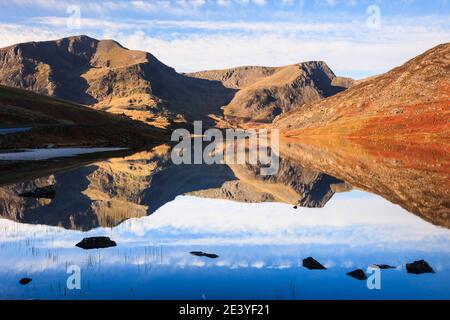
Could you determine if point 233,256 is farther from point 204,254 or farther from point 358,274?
point 358,274

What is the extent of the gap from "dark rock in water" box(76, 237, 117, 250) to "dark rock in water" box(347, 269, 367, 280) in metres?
11.0

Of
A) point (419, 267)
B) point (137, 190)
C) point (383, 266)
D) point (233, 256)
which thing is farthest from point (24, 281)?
point (137, 190)

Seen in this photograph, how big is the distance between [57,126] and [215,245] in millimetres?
102414

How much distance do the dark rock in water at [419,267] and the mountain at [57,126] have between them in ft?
272

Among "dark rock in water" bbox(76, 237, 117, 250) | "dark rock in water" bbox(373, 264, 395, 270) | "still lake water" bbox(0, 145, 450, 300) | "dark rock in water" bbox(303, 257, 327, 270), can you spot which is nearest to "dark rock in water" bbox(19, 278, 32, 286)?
"still lake water" bbox(0, 145, 450, 300)

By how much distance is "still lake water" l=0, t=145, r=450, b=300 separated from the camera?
17.2 m

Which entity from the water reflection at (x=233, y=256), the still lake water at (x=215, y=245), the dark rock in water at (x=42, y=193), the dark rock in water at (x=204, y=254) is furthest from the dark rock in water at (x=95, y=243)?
the dark rock in water at (x=42, y=193)

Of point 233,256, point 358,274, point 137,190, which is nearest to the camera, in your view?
point 358,274

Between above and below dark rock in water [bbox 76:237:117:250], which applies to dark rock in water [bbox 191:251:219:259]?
below

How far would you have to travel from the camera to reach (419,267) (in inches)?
764

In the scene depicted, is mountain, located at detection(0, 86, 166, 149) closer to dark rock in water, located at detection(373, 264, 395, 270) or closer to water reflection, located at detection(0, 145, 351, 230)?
water reflection, located at detection(0, 145, 351, 230)

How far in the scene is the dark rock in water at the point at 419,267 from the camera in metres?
19.3
